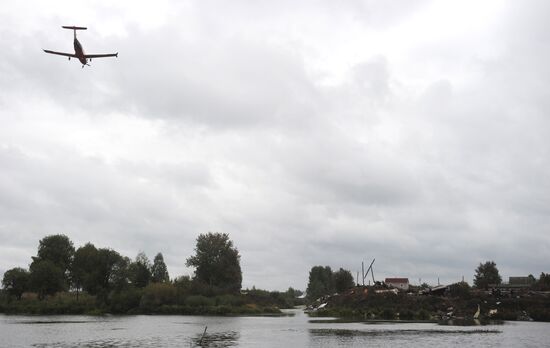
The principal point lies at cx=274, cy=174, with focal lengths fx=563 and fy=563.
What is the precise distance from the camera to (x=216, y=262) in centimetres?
15788

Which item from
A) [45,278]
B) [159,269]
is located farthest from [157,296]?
[159,269]

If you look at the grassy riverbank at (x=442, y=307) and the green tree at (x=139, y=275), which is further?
the green tree at (x=139, y=275)

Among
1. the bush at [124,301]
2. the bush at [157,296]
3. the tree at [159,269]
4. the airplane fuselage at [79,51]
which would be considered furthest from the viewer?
the tree at [159,269]

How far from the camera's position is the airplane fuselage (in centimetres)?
3937

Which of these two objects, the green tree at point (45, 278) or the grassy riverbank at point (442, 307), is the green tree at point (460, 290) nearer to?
the grassy riverbank at point (442, 307)

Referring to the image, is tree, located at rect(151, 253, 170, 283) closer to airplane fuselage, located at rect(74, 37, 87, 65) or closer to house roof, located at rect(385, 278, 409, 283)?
house roof, located at rect(385, 278, 409, 283)

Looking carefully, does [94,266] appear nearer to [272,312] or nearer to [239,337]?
[272,312]

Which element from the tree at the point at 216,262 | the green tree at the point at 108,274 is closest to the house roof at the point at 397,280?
the tree at the point at 216,262

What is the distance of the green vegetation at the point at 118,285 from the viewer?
452ft

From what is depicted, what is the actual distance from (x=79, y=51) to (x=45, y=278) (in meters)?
117

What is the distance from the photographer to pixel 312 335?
66.5 metres

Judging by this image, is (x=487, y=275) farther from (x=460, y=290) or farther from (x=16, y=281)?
(x=16, y=281)

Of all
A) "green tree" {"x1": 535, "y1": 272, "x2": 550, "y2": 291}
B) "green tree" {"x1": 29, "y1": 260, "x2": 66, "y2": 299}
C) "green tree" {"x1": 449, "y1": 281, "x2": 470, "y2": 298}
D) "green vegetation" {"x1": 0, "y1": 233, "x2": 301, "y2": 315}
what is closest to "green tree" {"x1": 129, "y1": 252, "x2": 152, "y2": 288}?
"green vegetation" {"x1": 0, "y1": 233, "x2": 301, "y2": 315}

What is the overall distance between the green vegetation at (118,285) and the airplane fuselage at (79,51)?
330ft
